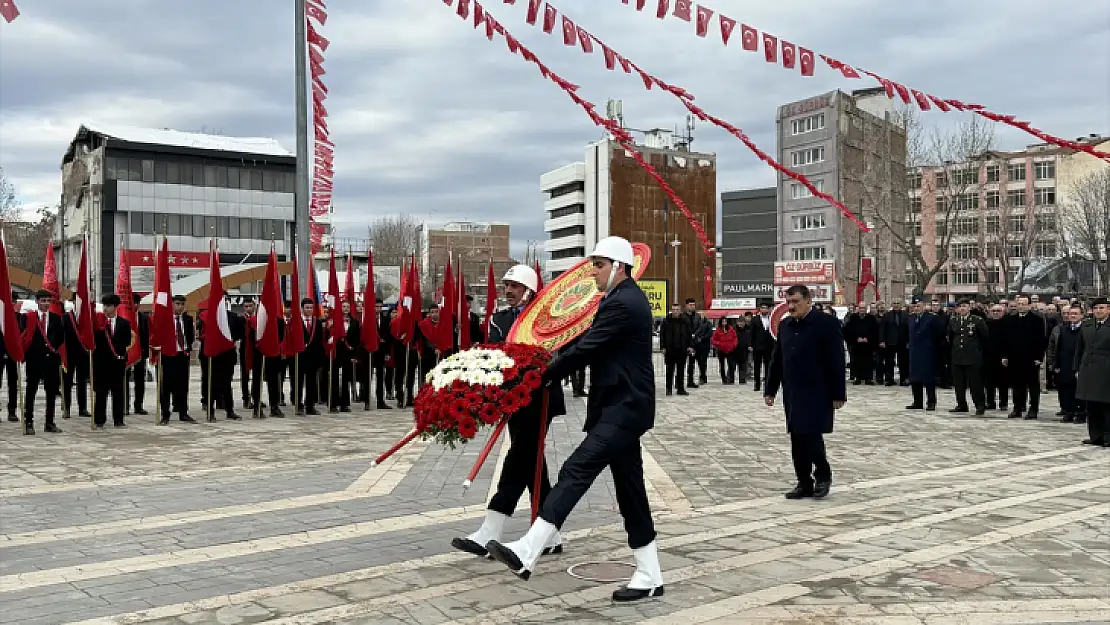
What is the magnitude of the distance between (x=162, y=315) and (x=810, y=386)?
10141 millimetres

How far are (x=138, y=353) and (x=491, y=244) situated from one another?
470 ft

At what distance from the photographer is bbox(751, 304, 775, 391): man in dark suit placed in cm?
2261

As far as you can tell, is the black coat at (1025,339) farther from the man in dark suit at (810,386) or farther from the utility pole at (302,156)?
the utility pole at (302,156)

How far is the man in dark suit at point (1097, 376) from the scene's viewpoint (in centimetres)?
1264

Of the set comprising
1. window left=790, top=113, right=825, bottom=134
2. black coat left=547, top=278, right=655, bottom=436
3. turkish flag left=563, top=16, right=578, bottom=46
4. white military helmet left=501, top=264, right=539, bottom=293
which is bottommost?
black coat left=547, top=278, right=655, bottom=436

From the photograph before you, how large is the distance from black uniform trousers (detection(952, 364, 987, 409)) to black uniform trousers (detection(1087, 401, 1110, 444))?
3686 mm

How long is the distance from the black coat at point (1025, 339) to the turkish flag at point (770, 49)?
32.1 feet

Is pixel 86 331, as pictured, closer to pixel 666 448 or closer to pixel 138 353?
pixel 138 353

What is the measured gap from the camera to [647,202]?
10569cm

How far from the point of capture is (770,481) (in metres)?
9.55

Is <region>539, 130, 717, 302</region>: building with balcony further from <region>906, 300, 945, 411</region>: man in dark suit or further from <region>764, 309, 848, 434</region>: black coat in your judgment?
<region>764, 309, 848, 434</region>: black coat

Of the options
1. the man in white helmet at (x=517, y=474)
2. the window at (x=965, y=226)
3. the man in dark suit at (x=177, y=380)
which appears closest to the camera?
the man in white helmet at (x=517, y=474)

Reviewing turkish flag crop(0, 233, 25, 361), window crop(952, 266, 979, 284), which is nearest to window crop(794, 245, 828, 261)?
window crop(952, 266, 979, 284)

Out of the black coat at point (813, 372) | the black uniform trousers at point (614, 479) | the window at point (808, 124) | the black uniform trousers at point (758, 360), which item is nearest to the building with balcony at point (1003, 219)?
the black uniform trousers at point (758, 360)
